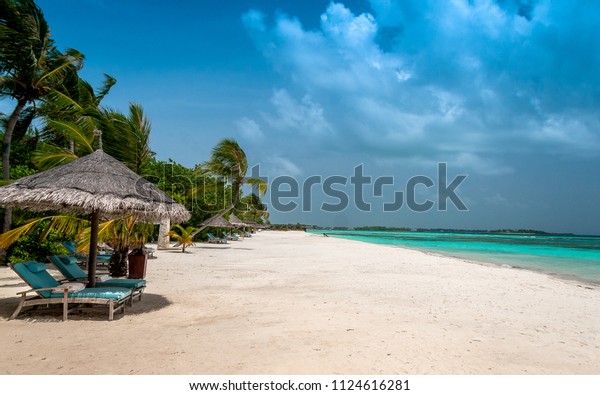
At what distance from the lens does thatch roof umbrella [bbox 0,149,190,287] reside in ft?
18.7

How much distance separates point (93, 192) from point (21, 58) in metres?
7.33

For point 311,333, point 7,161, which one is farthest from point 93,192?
point 7,161

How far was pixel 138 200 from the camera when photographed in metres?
6.12

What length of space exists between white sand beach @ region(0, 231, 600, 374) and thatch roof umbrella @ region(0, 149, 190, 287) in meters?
1.64

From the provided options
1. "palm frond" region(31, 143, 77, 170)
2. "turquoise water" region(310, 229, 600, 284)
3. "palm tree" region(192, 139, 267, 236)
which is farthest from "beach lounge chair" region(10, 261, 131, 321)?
"palm tree" region(192, 139, 267, 236)

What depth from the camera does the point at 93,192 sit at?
228 inches

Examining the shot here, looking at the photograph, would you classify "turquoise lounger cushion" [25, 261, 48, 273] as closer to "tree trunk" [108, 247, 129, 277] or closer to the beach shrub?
"tree trunk" [108, 247, 129, 277]

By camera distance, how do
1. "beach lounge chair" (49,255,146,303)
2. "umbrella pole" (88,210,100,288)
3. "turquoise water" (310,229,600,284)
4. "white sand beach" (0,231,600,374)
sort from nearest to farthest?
1. "white sand beach" (0,231,600,374)
2. "umbrella pole" (88,210,100,288)
3. "beach lounge chair" (49,255,146,303)
4. "turquoise water" (310,229,600,284)

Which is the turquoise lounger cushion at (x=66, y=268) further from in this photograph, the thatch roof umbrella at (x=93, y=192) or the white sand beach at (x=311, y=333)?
the thatch roof umbrella at (x=93, y=192)

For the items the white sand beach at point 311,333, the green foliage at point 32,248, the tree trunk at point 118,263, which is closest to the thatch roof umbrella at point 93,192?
the white sand beach at point 311,333

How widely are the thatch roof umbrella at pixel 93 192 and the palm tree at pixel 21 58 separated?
554 centimetres

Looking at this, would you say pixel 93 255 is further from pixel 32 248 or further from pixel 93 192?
pixel 32 248
